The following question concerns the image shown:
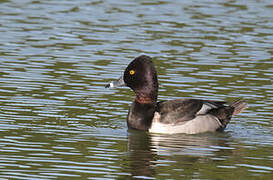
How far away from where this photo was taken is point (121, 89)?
18312 mm

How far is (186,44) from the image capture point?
22.7 meters

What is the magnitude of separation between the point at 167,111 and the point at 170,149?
170 centimetres

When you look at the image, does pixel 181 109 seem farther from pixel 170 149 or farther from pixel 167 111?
pixel 170 149

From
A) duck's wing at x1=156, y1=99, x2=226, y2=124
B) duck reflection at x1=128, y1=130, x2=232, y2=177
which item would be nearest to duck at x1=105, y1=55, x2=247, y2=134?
duck's wing at x1=156, y1=99, x2=226, y2=124

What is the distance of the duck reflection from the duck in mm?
181

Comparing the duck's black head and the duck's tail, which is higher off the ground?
the duck's black head

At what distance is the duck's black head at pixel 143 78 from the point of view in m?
15.1

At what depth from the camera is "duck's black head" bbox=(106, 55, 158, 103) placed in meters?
15.1

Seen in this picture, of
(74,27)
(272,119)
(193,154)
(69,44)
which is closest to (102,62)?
(69,44)

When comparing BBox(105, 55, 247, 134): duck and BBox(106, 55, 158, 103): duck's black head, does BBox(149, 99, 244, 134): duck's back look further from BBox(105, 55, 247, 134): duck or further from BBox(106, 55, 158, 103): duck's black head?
BBox(106, 55, 158, 103): duck's black head

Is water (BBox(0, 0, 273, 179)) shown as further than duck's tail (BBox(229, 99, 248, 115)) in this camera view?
No

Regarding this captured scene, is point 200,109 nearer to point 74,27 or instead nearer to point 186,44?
point 186,44

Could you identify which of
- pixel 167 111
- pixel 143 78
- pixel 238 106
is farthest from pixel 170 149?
pixel 238 106

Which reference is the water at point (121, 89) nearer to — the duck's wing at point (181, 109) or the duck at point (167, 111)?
the duck at point (167, 111)
